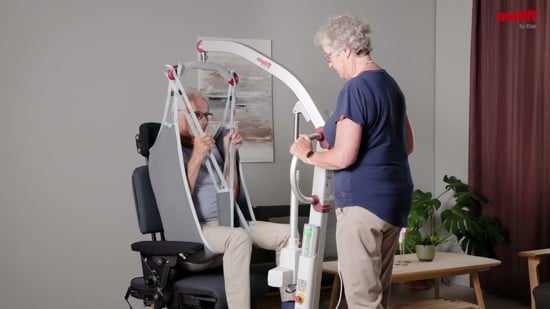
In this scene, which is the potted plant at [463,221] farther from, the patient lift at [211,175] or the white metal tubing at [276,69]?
the white metal tubing at [276,69]

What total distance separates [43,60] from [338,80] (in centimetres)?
213

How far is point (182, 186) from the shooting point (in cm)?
309

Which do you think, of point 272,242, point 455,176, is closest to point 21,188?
point 272,242

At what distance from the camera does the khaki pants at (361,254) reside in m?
2.22

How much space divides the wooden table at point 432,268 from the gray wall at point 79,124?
4.16 feet

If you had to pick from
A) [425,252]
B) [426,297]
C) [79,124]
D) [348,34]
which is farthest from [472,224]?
[348,34]

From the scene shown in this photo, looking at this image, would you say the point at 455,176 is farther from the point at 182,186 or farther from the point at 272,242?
the point at 182,186

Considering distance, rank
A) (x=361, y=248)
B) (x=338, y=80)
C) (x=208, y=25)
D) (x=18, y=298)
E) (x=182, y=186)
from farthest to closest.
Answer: (x=338, y=80) < (x=208, y=25) < (x=18, y=298) < (x=182, y=186) < (x=361, y=248)

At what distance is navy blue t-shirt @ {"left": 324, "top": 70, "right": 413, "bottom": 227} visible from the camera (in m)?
2.22

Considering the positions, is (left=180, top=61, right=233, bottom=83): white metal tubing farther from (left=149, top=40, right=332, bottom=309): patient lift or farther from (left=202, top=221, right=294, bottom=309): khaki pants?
(left=202, top=221, right=294, bottom=309): khaki pants

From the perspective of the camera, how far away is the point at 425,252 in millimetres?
4195
